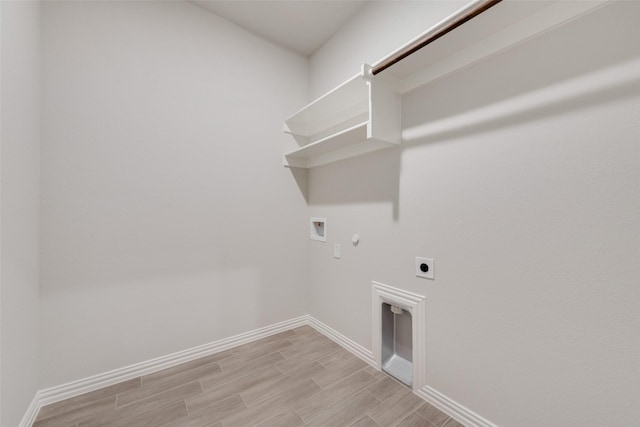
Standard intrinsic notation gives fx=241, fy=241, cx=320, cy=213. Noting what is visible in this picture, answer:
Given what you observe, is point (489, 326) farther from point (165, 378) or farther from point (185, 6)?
point (185, 6)

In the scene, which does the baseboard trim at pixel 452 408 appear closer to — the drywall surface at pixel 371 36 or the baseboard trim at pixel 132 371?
the baseboard trim at pixel 132 371

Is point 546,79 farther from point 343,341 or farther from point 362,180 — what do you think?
point 343,341

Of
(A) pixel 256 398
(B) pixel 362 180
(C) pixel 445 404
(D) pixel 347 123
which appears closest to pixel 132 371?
(A) pixel 256 398

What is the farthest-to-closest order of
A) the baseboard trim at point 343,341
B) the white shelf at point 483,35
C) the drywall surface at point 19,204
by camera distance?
the baseboard trim at point 343,341 → the drywall surface at point 19,204 → the white shelf at point 483,35

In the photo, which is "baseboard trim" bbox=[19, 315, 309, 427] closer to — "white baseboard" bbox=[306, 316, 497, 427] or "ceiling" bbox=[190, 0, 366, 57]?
"white baseboard" bbox=[306, 316, 497, 427]

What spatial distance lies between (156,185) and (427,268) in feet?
6.42

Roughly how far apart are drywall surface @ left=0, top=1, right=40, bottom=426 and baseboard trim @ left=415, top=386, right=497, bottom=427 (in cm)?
209

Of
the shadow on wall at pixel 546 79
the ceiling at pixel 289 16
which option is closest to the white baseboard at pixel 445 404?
the shadow on wall at pixel 546 79

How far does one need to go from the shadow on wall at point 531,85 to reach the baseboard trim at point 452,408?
1066mm

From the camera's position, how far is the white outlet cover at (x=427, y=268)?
1.45 m

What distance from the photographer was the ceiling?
191cm

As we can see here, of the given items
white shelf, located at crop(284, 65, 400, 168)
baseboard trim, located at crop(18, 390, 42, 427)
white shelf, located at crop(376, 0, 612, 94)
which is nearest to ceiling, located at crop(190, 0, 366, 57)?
white shelf, located at crop(284, 65, 400, 168)

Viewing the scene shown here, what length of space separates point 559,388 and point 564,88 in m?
1.25

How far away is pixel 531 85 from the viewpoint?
1080 mm
